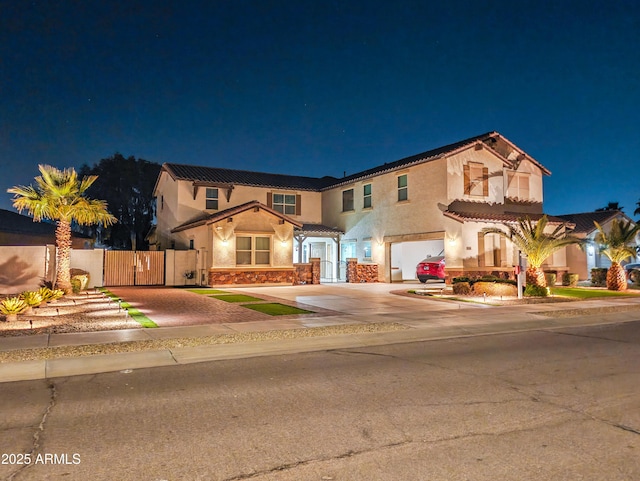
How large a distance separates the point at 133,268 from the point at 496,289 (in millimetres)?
17413

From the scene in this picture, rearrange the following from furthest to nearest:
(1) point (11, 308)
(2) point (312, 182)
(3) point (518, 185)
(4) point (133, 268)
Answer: (2) point (312, 182)
(3) point (518, 185)
(4) point (133, 268)
(1) point (11, 308)

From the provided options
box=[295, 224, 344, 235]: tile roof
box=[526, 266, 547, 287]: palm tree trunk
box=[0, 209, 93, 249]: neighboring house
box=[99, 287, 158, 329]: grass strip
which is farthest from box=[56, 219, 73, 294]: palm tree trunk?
box=[526, 266, 547, 287]: palm tree trunk

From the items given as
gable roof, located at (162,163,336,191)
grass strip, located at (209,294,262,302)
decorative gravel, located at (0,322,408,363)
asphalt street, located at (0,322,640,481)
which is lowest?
asphalt street, located at (0,322,640,481)

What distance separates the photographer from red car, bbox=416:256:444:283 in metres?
26.0

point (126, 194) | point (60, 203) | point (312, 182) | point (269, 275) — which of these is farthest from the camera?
point (126, 194)

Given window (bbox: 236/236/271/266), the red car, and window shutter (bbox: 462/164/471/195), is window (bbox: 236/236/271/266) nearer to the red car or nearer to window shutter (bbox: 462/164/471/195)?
the red car

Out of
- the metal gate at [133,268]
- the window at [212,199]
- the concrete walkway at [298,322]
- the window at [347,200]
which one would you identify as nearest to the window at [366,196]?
the window at [347,200]

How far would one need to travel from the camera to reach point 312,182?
1367 inches

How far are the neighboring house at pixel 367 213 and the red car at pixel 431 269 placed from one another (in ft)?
4.37

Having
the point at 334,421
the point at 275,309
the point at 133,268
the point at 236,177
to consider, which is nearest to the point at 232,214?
the point at 133,268

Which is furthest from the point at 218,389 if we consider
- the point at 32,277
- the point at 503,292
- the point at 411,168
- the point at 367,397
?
the point at 411,168

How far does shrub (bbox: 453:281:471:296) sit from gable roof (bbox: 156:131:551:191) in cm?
770

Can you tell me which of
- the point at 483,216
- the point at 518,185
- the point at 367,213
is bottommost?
the point at 483,216

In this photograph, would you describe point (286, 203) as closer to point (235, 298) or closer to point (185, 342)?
point (235, 298)
